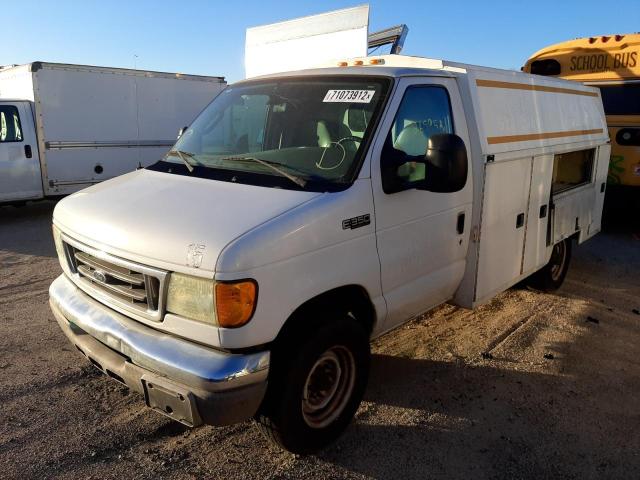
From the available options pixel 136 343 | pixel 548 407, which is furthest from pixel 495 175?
pixel 136 343

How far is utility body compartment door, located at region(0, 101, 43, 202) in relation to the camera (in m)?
9.53

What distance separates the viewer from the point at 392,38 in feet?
29.1

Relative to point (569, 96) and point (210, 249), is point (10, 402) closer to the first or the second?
point (210, 249)

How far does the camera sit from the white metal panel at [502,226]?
405cm

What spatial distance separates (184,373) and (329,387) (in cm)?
102

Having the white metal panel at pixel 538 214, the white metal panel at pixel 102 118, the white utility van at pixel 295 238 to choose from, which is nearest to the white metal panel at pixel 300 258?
the white utility van at pixel 295 238

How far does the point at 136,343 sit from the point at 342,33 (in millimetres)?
6314

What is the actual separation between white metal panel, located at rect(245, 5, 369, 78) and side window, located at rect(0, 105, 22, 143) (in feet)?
15.1

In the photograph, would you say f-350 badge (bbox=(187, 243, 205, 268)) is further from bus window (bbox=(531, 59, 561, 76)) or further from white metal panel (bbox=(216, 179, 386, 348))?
bus window (bbox=(531, 59, 561, 76))

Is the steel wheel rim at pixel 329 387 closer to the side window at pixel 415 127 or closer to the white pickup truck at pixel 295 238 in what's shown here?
the white pickup truck at pixel 295 238

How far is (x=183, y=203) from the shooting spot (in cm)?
290

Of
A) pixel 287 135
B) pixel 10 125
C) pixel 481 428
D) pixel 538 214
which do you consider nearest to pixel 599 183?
pixel 538 214

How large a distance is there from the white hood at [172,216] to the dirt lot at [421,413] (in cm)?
122

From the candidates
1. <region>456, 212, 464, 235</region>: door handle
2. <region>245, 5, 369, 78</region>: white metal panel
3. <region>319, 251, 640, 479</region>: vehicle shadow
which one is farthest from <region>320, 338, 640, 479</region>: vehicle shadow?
<region>245, 5, 369, 78</region>: white metal panel
